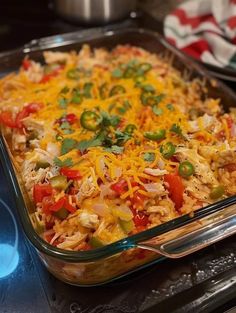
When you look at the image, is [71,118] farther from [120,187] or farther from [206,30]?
[206,30]

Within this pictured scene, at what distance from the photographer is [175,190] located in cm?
94

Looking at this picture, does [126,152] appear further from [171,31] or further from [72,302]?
[171,31]

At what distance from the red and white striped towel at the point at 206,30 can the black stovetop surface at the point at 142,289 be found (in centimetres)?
75

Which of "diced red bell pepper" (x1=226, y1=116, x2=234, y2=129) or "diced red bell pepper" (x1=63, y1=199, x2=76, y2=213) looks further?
"diced red bell pepper" (x1=226, y1=116, x2=234, y2=129)

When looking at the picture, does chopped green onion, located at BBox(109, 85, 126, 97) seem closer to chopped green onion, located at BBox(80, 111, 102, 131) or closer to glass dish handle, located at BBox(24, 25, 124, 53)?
chopped green onion, located at BBox(80, 111, 102, 131)

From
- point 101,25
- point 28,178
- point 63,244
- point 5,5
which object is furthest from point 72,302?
point 5,5

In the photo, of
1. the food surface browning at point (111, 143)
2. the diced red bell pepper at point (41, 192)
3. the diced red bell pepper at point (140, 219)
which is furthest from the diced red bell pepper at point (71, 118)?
the diced red bell pepper at point (140, 219)

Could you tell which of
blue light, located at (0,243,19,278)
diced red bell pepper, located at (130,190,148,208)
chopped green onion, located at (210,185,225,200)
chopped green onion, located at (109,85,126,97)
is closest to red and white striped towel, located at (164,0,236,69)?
chopped green onion, located at (109,85,126,97)

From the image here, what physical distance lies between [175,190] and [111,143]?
215 mm

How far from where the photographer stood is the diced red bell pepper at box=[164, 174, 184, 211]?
3.09 ft

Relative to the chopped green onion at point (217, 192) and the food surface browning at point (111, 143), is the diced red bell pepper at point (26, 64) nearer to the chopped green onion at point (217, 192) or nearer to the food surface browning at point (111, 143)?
the food surface browning at point (111, 143)

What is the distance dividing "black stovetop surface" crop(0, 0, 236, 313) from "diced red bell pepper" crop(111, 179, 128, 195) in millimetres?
180

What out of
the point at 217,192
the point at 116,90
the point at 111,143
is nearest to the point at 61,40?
the point at 116,90

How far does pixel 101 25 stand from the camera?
182 cm
